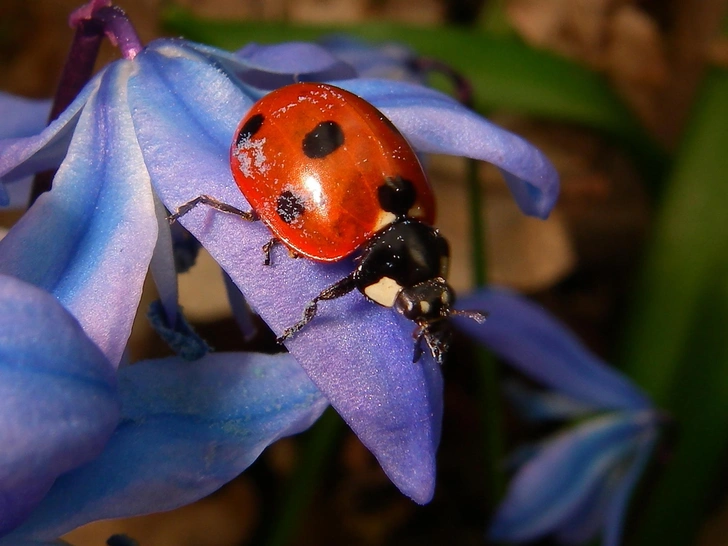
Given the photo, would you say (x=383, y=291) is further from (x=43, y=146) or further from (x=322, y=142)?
(x=43, y=146)

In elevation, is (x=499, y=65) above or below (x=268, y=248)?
below

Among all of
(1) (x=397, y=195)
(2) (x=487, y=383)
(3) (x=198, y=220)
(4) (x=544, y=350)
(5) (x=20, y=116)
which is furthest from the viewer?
(2) (x=487, y=383)

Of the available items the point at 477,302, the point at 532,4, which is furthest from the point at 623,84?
the point at 477,302

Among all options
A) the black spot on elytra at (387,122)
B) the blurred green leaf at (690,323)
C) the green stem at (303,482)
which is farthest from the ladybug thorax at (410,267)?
the blurred green leaf at (690,323)

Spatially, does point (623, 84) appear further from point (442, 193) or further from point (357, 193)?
point (357, 193)

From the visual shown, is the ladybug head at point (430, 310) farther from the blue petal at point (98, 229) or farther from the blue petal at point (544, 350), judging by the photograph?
the blue petal at point (544, 350)

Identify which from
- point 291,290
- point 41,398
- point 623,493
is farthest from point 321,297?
point 623,493
